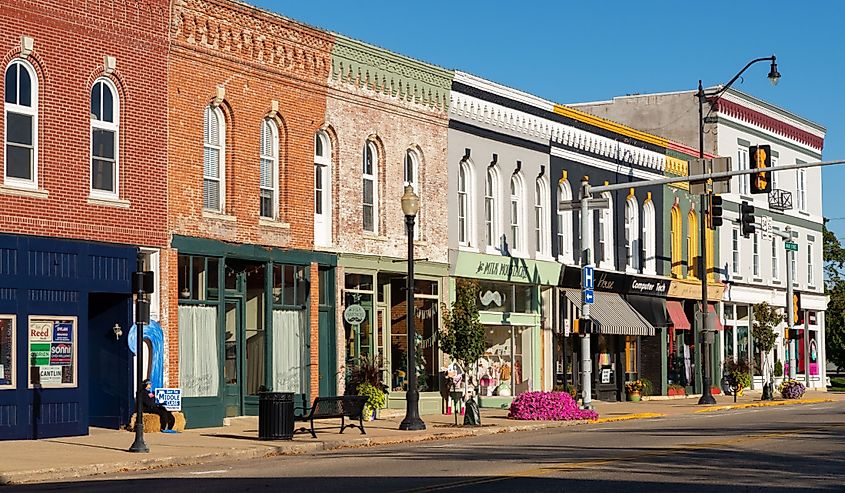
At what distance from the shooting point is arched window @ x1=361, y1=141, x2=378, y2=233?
34.8 metres

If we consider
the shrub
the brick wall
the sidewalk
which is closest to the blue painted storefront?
the brick wall

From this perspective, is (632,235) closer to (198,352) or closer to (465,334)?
(465,334)

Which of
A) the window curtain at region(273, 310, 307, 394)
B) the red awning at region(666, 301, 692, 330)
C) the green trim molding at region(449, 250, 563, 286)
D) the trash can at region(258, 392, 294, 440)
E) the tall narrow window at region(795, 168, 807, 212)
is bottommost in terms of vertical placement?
the trash can at region(258, 392, 294, 440)

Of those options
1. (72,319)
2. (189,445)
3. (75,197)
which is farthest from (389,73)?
(189,445)

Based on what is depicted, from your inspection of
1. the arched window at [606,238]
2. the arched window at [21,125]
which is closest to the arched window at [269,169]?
the arched window at [21,125]

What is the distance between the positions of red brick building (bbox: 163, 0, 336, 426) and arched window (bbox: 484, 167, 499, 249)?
7.76 metres

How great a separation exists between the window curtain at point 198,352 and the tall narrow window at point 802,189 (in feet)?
134

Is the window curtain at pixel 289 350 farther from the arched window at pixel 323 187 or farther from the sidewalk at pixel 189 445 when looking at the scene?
the arched window at pixel 323 187

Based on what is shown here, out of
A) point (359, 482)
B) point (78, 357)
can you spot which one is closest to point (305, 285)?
point (78, 357)

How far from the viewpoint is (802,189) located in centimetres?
6438

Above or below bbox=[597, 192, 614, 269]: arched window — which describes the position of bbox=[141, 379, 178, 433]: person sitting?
below

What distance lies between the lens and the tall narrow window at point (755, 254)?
191 feet

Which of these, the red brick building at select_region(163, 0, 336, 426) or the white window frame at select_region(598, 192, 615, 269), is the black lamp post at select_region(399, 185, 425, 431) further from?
the white window frame at select_region(598, 192, 615, 269)

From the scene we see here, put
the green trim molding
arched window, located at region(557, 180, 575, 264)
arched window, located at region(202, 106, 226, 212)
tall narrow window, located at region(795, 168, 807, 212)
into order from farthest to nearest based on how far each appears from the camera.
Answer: tall narrow window, located at region(795, 168, 807, 212) → arched window, located at region(557, 180, 575, 264) → the green trim molding → arched window, located at region(202, 106, 226, 212)
